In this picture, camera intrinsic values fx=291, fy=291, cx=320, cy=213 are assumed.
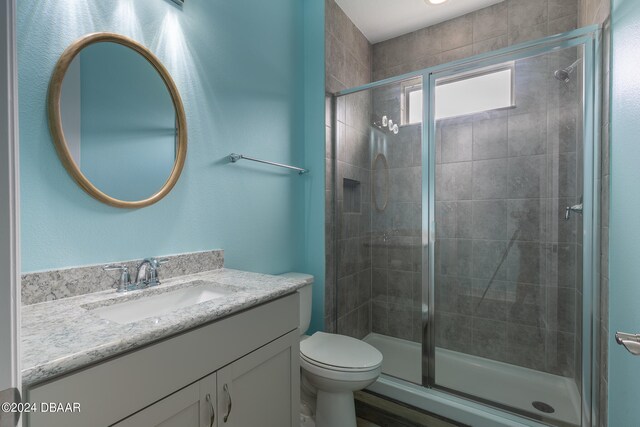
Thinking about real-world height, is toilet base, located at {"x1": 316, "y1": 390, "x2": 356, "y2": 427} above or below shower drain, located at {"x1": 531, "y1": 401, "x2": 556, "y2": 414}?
above

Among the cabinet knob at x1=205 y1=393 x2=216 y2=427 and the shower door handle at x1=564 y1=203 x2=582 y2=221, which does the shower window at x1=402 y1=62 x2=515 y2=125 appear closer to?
the shower door handle at x1=564 y1=203 x2=582 y2=221

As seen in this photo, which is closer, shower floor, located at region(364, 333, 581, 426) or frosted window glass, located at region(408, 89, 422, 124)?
shower floor, located at region(364, 333, 581, 426)

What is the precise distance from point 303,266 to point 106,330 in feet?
4.83

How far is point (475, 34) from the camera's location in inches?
92.2

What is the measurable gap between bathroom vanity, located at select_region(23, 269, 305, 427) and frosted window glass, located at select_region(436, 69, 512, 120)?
1.62 meters

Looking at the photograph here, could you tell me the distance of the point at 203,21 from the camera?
1.41 m

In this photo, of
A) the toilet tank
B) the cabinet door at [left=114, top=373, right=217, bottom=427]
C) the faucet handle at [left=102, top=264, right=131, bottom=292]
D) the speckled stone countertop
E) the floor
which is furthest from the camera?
the toilet tank

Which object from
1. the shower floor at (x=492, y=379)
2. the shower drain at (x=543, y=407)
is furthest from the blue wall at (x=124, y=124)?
the shower drain at (x=543, y=407)

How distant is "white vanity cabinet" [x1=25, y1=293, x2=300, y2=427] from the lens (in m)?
0.61

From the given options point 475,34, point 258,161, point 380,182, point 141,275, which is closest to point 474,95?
point 475,34

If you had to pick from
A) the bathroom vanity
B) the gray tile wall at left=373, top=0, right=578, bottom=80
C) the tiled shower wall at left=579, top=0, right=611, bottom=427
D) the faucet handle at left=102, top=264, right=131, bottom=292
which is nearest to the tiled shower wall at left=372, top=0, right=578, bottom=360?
the gray tile wall at left=373, top=0, right=578, bottom=80

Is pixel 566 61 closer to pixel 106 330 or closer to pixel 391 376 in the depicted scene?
pixel 391 376

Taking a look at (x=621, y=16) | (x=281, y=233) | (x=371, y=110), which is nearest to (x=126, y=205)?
(x=281, y=233)

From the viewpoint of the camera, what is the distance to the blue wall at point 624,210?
3.01 feet
